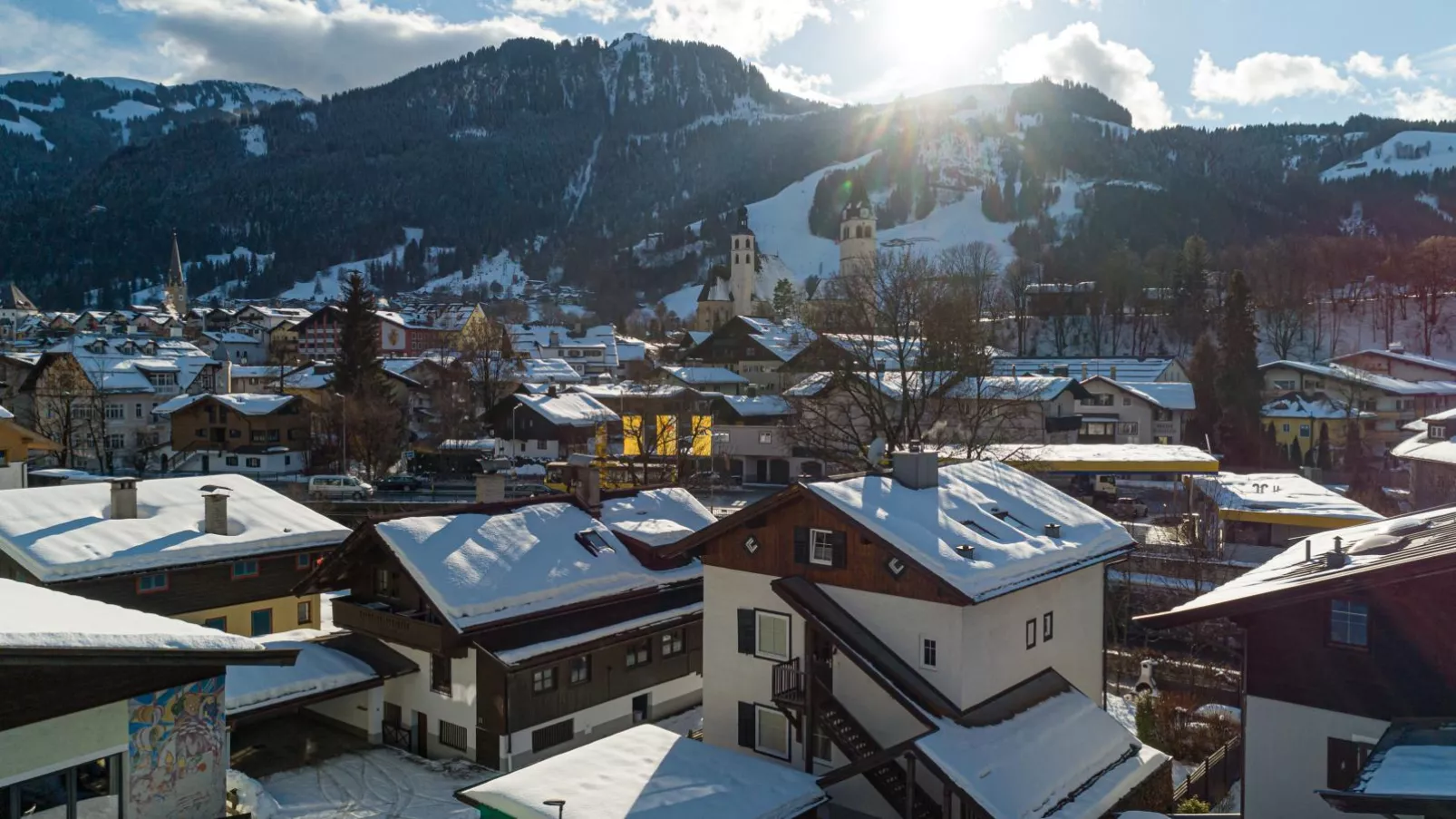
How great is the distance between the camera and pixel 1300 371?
209 feet

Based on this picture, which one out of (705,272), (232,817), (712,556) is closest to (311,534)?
(712,556)

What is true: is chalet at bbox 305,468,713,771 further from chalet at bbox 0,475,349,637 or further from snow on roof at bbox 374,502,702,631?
chalet at bbox 0,475,349,637

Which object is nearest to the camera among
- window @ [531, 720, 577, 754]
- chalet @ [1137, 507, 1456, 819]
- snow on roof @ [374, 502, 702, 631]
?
chalet @ [1137, 507, 1456, 819]

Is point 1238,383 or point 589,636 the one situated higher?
point 1238,383

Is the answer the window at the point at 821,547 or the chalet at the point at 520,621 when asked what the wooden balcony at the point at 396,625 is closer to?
the chalet at the point at 520,621

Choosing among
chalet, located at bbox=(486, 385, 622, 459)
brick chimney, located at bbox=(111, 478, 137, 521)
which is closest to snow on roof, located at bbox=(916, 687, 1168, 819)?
brick chimney, located at bbox=(111, 478, 137, 521)

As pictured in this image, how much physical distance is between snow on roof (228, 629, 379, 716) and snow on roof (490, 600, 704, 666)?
3354mm

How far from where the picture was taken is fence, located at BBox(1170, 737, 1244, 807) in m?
17.3

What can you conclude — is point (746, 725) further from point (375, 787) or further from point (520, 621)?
point (375, 787)

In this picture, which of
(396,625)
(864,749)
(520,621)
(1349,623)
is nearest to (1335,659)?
(1349,623)

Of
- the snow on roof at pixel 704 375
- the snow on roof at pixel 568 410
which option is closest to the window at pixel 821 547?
the snow on roof at pixel 568 410

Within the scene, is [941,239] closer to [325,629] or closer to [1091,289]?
[1091,289]

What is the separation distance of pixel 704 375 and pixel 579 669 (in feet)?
168

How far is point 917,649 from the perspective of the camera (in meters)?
15.4
